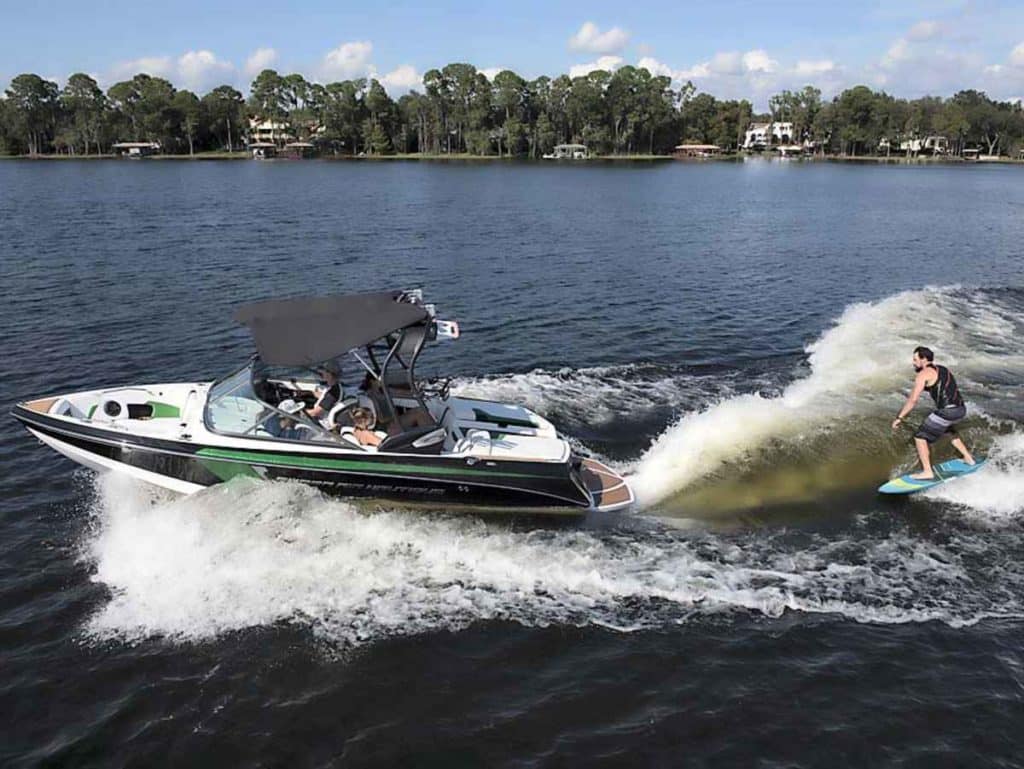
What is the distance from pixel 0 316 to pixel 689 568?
75.6 ft

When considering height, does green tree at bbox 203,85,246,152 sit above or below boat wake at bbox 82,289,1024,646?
above

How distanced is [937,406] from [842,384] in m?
5.09

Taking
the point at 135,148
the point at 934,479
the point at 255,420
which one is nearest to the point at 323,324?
the point at 255,420

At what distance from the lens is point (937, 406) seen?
1376cm

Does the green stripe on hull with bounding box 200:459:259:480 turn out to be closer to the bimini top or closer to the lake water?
the lake water

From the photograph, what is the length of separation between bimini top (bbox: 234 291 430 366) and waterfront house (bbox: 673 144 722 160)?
177 m

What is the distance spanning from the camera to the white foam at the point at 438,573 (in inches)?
401

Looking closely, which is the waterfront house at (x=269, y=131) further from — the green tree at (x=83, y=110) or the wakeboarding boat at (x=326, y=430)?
the wakeboarding boat at (x=326, y=430)

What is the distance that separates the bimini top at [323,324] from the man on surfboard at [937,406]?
8.72 metres

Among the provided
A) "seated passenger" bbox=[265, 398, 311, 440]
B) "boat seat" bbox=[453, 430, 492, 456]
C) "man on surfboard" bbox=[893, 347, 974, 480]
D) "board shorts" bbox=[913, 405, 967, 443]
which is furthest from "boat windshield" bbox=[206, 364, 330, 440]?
"board shorts" bbox=[913, 405, 967, 443]

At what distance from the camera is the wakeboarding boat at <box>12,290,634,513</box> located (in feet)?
38.6

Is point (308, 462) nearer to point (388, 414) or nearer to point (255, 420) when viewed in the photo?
point (255, 420)

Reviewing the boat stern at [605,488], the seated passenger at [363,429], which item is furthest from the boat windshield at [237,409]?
the boat stern at [605,488]

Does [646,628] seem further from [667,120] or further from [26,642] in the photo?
[667,120]
